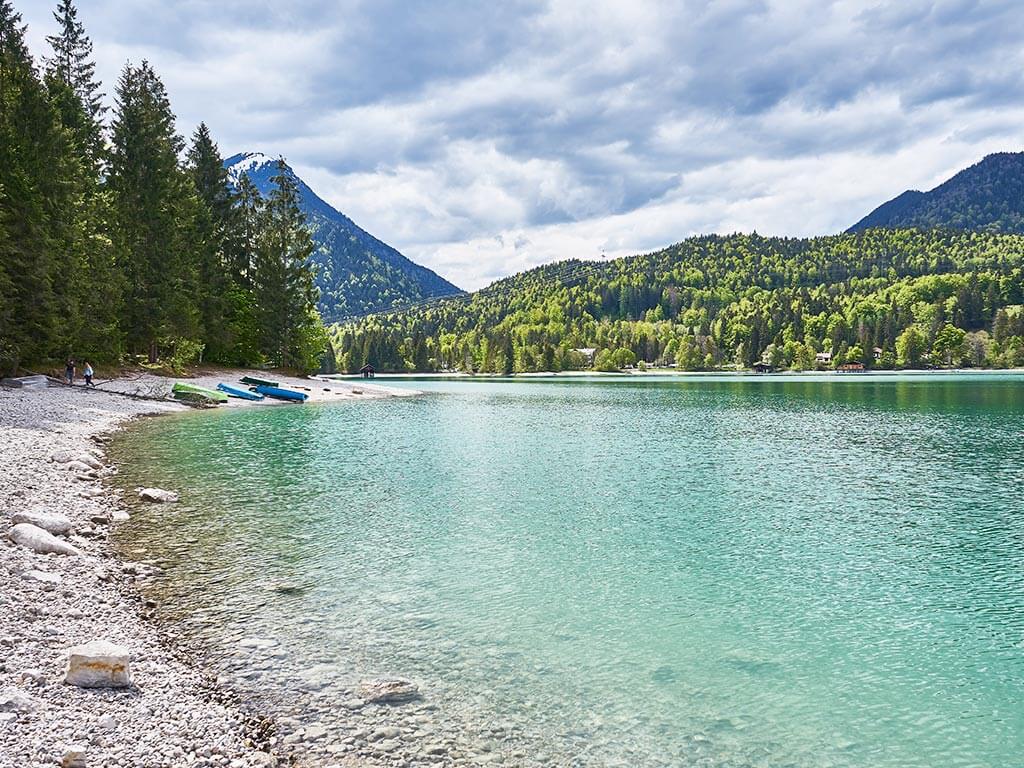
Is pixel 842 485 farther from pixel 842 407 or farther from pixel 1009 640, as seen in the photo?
pixel 842 407

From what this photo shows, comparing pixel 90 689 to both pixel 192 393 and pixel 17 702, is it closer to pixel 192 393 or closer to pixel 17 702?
pixel 17 702

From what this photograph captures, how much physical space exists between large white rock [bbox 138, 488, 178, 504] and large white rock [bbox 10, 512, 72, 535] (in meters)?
4.74

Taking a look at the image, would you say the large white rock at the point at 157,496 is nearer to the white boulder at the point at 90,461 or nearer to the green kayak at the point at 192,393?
the white boulder at the point at 90,461

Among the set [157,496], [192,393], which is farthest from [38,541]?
[192,393]

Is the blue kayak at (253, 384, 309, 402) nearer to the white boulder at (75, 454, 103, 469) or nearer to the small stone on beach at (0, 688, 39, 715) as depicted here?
the white boulder at (75, 454, 103, 469)

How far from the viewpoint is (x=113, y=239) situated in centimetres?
5953

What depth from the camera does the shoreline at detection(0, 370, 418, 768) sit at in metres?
7.16

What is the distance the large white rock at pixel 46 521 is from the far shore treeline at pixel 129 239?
3258 centimetres

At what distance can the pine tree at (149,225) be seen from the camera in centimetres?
6306

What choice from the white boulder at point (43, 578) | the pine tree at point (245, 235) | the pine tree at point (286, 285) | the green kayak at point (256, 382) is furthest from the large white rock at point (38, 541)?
the pine tree at point (245, 235)

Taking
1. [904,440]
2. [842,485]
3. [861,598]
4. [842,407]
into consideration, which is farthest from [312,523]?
[842,407]

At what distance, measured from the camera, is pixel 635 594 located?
1379 cm

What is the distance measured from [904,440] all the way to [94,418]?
4696cm

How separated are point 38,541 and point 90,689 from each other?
689 centimetres
